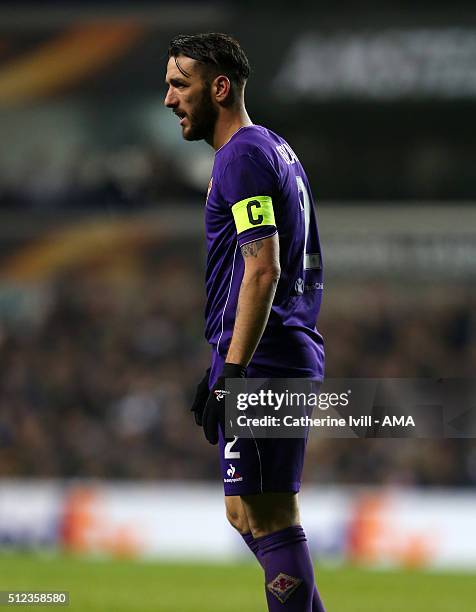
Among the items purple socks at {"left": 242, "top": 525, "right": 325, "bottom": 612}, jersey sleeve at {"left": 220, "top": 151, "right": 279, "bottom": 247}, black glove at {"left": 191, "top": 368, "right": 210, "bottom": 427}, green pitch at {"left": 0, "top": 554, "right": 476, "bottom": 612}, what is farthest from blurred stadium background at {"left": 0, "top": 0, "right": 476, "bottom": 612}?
jersey sleeve at {"left": 220, "top": 151, "right": 279, "bottom": 247}

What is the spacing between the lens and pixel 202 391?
4188mm

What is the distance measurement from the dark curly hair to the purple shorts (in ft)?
3.79

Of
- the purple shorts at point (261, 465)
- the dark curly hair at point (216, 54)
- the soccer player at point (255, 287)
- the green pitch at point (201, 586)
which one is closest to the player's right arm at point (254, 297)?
the soccer player at point (255, 287)

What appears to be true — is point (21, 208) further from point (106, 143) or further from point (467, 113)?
point (467, 113)

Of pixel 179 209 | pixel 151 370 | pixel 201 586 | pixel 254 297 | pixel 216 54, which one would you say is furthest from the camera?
pixel 179 209

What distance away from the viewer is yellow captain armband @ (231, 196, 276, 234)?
13.0 ft

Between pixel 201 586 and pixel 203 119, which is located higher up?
pixel 201 586

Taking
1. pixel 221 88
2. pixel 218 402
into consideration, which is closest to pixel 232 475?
pixel 218 402

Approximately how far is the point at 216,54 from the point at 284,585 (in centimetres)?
168

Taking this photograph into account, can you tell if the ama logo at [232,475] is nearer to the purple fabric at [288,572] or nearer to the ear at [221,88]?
the purple fabric at [288,572]

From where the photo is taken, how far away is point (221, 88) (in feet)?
13.8

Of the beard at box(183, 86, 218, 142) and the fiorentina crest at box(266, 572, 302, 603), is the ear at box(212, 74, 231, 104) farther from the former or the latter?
the fiorentina crest at box(266, 572, 302, 603)

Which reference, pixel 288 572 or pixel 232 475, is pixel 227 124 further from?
pixel 288 572

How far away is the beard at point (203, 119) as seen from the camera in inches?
166
